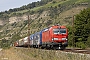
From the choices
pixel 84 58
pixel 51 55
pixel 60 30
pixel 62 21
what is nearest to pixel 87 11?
pixel 60 30

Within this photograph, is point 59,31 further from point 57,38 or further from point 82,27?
point 82,27

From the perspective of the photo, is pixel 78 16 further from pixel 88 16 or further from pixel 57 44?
pixel 57 44

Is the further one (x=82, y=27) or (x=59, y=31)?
(x=82, y=27)

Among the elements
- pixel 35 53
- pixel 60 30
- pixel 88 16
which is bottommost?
pixel 35 53

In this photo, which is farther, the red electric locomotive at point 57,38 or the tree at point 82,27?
the tree at point 82,27

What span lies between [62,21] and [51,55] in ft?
543

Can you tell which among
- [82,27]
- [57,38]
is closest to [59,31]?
[57,38]

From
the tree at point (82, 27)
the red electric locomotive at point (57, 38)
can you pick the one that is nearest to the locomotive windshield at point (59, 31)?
the red electric locomotive at point (57, 38)

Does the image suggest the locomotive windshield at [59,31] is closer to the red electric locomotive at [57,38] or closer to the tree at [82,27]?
the red electric locomotive at [57,38]

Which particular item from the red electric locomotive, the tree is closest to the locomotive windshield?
the red electric locomotive

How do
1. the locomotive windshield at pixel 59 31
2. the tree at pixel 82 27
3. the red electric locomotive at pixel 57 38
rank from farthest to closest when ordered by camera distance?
1. the tree at pixel 82 27
2. the locomotive windshield at pixel 59 31
3. the red electric locomotive at pixel 57 38

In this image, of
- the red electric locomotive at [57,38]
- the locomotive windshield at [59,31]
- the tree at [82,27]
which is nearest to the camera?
the red electric locomotive at [57,38]

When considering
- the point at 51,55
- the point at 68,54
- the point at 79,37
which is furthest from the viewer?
the point at 79,37

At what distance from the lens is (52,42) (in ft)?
103
